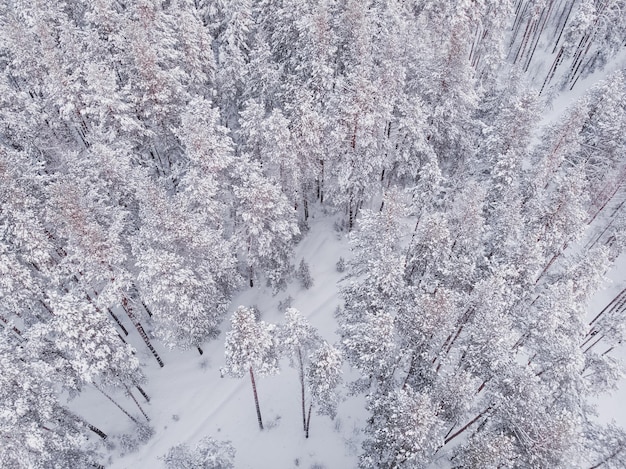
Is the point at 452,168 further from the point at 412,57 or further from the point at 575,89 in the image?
the point at 575,89

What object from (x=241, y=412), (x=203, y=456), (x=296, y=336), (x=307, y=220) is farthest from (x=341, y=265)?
(x=203, y=456)

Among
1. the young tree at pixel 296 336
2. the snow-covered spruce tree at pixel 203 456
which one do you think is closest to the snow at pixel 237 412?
the snow-covered spruce tree at pixel 203 456

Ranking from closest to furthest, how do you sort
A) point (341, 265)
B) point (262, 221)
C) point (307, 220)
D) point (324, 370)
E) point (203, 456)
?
point (324, 370) → point (203, 456) → point (262, 221) → point (341, 265) → point (307, 220)

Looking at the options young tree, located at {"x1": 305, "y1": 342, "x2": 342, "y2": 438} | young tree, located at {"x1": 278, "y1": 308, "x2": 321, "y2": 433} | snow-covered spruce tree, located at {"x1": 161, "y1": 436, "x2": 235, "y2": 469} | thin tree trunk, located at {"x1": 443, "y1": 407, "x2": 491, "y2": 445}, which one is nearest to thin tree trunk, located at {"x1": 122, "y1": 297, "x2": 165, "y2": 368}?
snow-covered spruce tree, located at {"x1": 161, "y1": 436, "x2": 235, "y2": 469}

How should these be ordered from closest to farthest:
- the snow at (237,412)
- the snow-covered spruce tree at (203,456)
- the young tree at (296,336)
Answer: the young tree at (296,336)
the snow-covered spruce tree at (203,456)
the snow at (237,412)

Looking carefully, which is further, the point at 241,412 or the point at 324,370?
the point at 241,412

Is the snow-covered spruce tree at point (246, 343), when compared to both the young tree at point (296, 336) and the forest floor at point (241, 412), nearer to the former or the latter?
the young tree at point (296, 336)

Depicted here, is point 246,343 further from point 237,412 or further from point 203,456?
point 237,412
